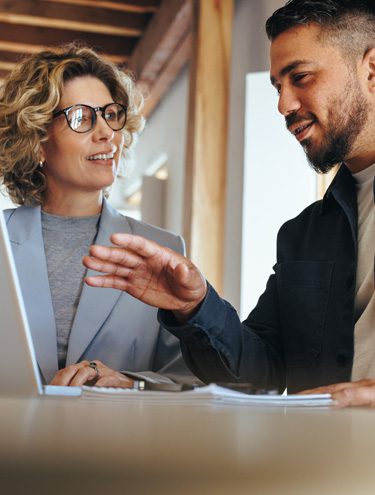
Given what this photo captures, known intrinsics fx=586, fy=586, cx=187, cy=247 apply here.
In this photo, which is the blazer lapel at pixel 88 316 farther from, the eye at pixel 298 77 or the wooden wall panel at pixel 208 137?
the wooden wall panel at pixel 208 137

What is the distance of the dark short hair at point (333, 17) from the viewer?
5.65 feet

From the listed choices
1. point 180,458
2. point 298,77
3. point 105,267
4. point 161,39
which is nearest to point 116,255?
point 105,267

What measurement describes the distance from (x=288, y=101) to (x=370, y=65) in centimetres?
26

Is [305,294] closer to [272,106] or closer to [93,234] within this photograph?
[93,234]

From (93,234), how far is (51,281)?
0.21m

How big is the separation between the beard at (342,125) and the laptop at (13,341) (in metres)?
1.17

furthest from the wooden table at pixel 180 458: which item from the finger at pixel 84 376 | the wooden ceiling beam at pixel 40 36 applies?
the wooden ceiling beam at pixel 40 36

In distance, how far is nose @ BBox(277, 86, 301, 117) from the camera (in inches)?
68.8

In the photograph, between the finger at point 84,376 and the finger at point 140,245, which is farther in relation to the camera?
the finger at point 84,376

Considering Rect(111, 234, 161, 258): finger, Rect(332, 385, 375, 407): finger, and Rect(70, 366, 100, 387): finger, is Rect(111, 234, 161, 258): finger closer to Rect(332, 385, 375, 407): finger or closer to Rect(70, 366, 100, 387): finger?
Rect(70, 366, 100, 387): finger

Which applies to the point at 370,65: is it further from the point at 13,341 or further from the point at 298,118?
the point at 13,341

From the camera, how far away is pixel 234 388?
Result: 0.74 meters

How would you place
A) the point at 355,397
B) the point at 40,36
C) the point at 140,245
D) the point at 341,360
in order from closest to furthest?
the point at 355,397 → the point at 140,245 → the point at 341,360 → the point at 40,36

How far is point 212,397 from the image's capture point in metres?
0.66
